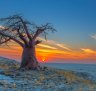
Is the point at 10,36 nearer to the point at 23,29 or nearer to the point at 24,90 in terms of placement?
the point at 23,29

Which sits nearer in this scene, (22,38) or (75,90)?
(75,90)

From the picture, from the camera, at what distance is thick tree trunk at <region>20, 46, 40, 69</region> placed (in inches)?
1527

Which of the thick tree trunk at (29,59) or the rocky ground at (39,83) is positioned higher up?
the thick tree trunk at (29,59)

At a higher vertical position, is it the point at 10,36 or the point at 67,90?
the point at 10,36

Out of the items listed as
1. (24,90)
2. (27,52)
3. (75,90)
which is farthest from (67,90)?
(27,52)

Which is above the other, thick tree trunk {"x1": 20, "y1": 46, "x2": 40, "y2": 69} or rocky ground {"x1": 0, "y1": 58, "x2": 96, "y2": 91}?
thick tree trunk {"x1": 20, "y1": 46, "x2": 40, "y2": 69}

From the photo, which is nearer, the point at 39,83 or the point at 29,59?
the point at 39,83

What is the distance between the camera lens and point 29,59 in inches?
1534

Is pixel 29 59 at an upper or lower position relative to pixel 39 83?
upper

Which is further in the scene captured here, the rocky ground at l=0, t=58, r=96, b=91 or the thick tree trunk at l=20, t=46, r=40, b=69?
the thick tree trunk at l=20, t=46, r=40, b=69

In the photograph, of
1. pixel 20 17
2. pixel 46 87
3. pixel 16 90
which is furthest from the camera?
pixel 20 17

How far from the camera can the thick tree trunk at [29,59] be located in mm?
38781

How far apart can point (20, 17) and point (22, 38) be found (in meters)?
2.35

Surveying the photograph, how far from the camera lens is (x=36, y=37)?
39.6 meters
